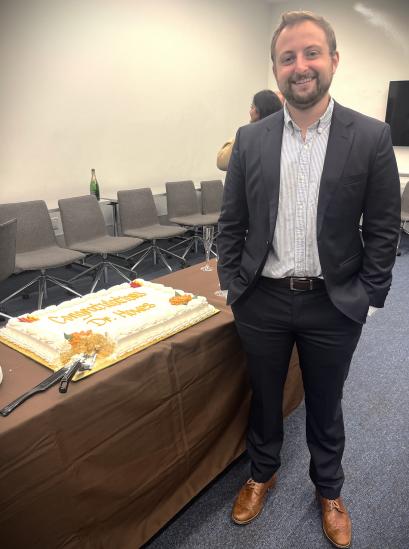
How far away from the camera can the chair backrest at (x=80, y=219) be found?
3.55 m

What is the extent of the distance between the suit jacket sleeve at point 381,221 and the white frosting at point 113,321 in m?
0.56

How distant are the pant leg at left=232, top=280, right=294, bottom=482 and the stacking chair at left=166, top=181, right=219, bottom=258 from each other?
3.04m

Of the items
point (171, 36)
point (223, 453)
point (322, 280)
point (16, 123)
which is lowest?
point (223, 453)

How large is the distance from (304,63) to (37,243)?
291cm

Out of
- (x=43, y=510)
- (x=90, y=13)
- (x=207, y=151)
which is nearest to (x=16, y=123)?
(x=90, y=13)

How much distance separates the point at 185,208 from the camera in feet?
15.1

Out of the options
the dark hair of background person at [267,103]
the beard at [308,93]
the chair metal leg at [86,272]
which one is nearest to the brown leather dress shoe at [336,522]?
the beard at [308,93]

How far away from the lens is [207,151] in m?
5.44

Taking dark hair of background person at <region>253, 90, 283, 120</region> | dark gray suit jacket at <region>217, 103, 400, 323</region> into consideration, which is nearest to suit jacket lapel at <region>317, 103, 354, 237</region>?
dark gray suit jacket at <region>217, 103, 400, 323</region>

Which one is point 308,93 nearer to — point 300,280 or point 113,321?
point 300,280

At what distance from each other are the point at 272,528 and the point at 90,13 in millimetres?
4390

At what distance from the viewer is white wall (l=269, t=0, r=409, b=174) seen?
504cm

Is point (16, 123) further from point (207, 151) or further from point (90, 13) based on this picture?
point (207, 151)

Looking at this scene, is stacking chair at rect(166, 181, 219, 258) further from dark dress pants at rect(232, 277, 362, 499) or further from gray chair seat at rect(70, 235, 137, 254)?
dark dress pants at rect(232, 277, 362, 499)
